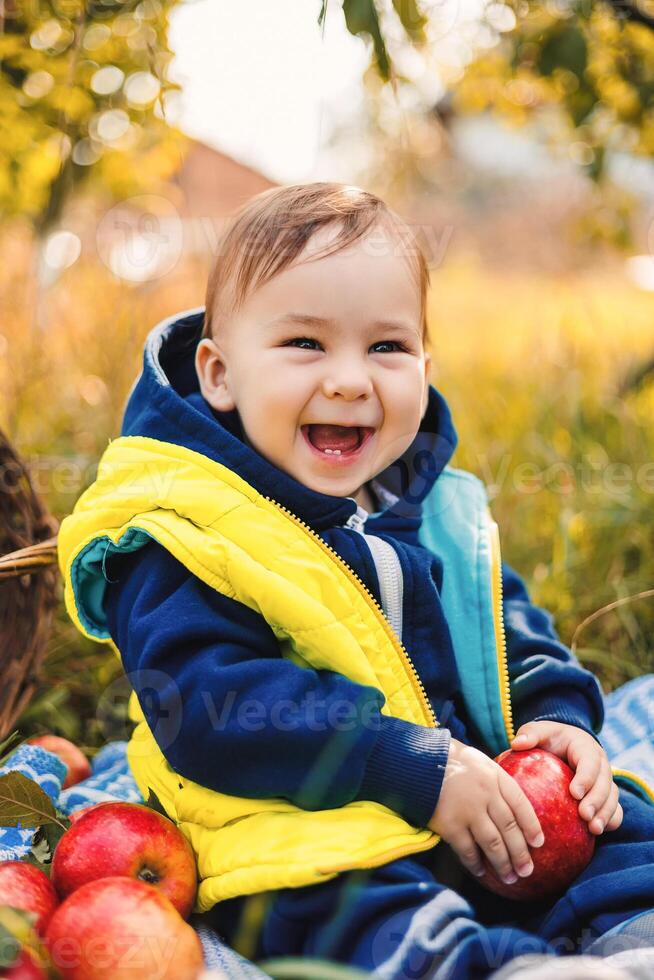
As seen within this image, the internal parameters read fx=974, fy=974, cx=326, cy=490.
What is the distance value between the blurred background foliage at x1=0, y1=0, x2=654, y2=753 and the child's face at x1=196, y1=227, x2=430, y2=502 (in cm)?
36

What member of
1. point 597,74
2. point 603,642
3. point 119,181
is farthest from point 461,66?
point 603,642

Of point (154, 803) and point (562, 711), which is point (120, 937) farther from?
point (562, 711)

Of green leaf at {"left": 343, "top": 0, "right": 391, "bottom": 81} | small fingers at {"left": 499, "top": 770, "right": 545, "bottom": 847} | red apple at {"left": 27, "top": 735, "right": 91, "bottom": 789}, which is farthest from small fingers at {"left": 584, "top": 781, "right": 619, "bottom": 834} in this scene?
green leaf at {"left": 343, "top": 0, "right": 391, "bottom": 81}

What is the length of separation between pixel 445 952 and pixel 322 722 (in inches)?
13.4

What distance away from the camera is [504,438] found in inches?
135

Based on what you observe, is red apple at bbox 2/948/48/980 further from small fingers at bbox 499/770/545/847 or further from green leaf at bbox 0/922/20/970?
small fingers at bbox 499/770/545/847

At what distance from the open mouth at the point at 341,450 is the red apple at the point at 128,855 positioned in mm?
639

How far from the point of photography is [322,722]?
1406 millimetres

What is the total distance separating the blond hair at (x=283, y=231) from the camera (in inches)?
64.2

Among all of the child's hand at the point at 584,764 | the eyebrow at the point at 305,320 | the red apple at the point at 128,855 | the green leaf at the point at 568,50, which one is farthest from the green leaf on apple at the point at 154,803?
the green leaf at the point at 568,50

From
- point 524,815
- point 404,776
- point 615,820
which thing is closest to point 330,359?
point 404,776

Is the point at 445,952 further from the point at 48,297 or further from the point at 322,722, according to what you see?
the point at 48,297

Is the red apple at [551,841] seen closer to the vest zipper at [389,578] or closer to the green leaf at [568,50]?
the vest zipper at [389,578]

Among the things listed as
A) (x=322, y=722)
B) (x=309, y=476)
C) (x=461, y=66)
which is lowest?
(x=322, y=722)
